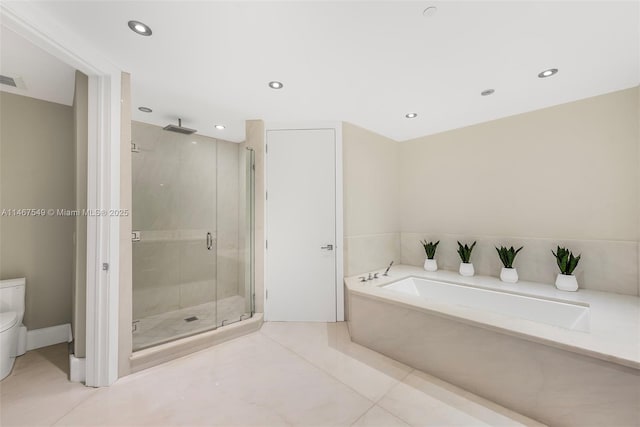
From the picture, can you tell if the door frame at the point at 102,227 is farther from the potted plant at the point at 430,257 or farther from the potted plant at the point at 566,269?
the potted plant at the point at 566,269

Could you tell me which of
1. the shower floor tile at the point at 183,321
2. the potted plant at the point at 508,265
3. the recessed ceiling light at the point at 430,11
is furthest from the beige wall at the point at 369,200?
the recessed ceiling light at the point at 430,11

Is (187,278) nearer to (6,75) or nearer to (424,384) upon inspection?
(6,75)

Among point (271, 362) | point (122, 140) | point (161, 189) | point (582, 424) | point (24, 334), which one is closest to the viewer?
point (582, 424)

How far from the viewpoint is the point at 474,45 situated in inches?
62.2

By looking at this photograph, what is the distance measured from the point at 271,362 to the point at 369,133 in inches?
107

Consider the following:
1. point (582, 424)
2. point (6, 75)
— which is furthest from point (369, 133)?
point (6, 75)

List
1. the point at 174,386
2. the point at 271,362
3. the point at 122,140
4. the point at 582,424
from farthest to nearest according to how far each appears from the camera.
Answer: the point at 271,362 → the point at 122,140 → the point at 174,386 → the point at 582,424

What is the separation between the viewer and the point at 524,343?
1472 millimetres

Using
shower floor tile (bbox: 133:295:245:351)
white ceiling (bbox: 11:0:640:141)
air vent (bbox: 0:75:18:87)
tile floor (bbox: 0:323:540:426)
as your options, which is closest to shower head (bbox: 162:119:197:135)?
white ceiling (bbox: 11:0:640:141)

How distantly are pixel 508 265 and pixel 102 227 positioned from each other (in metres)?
3.60

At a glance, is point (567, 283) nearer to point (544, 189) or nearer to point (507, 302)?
point (507, 302)

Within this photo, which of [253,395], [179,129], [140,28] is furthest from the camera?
[179,129]

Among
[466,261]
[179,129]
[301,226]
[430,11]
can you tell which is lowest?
[466,261]

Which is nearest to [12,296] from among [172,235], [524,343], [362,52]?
[172,235]
